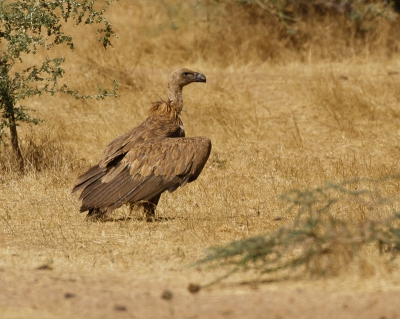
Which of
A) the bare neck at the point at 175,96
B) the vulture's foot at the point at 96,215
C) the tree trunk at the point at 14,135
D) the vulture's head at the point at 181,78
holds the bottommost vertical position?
the vulture's foot at the point at 96,215

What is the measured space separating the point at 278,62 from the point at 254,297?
11281 millimetres

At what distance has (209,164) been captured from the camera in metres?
11.8

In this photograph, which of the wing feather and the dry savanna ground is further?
the wing feather

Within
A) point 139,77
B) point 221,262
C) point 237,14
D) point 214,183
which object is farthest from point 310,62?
point 221,262

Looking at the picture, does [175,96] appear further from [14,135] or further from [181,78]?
[14,135]

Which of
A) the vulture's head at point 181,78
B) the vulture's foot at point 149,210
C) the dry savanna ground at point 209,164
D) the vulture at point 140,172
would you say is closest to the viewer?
the dry savanna ground at point 209,164

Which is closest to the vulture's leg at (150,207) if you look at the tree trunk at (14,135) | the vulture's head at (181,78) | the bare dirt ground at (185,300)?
the vulture's head at (181,78)

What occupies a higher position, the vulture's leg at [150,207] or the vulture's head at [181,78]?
the vulture's head at [181,78]

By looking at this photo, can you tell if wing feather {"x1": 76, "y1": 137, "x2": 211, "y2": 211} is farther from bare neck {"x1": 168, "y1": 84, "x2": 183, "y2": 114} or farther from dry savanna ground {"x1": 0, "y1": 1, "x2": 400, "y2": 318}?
bare neck {"x1": 168, "y1": 84, "x2": 183, "y2": 114}

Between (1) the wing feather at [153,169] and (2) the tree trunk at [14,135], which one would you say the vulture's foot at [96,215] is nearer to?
(1) the wing feather at [153,169]

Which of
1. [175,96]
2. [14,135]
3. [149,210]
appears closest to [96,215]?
[149,210]

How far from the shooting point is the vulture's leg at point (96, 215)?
27.8 feet

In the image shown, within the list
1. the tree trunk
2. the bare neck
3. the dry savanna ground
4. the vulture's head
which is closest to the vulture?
the dry savanna ground

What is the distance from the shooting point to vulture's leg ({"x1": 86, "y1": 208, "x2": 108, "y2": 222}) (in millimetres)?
8484
